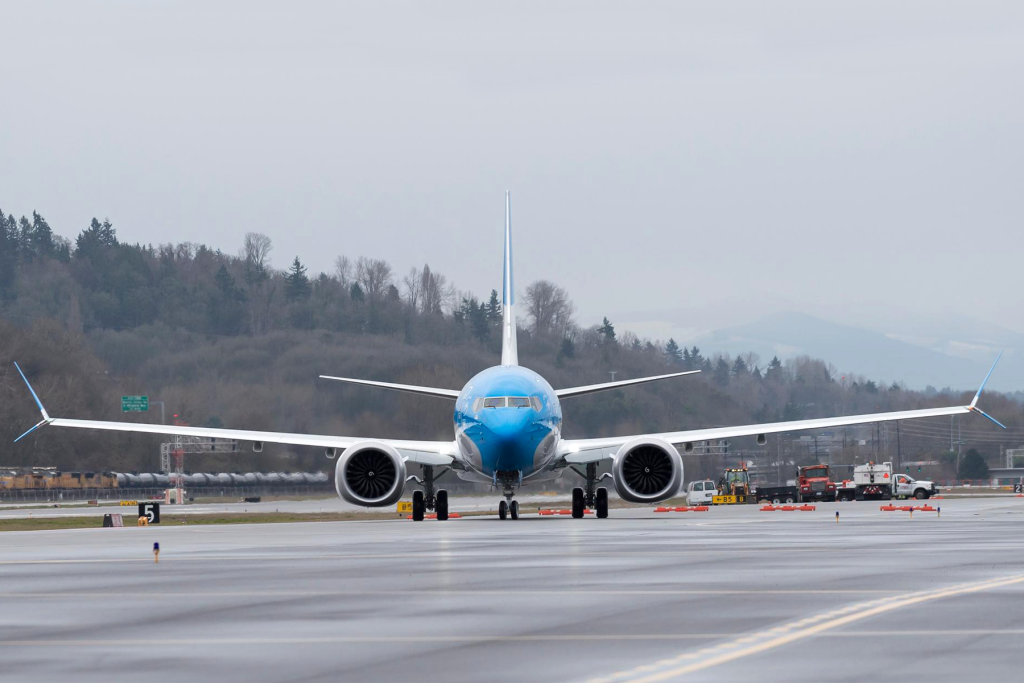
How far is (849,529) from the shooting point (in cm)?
2816

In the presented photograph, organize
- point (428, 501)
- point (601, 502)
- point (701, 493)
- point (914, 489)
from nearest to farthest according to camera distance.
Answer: point (601, 502) < point (428, 501) < point (914, 489) < point (701, 493)

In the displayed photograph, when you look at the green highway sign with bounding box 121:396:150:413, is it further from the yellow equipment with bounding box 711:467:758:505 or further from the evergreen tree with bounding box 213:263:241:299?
the yellow equipment with bounding box 711:467:758:505

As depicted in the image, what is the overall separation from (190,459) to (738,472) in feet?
118

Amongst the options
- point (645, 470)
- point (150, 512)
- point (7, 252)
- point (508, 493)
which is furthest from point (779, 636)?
point (7, 252)

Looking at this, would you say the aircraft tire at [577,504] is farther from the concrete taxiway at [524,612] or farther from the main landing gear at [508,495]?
the concrete taxiway at [524,612]

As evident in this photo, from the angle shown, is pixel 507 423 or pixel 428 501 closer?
pixel 507 423

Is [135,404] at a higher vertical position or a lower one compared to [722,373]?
lower

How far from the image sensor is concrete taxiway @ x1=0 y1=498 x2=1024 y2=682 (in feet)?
29.3

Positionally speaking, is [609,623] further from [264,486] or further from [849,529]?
[264,486]

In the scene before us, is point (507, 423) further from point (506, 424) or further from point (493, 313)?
point (493, 313)

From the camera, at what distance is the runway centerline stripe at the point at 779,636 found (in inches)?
334

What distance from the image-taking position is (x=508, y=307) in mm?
45500

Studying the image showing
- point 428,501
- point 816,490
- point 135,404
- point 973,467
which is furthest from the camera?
point 973,467

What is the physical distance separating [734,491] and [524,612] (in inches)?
2462
